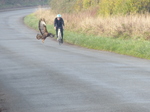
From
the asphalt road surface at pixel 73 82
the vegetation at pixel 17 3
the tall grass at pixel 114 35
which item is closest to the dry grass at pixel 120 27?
the tall grass at pixel 114 35

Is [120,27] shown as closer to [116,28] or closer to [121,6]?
[116,28]

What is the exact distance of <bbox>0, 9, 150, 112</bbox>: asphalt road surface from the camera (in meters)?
11.4

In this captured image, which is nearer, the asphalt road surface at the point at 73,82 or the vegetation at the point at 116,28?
the asphalt road surface at the point at 73,82

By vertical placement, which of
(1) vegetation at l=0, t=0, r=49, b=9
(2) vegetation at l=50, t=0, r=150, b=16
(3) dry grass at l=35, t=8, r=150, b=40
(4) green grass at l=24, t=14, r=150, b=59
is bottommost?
(1) vegetation at l=0, t=0, r=49, b=9

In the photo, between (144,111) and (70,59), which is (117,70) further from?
(144,111)

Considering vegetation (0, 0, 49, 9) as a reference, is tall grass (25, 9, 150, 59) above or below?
above

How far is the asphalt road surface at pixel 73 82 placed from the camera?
11.4 meters

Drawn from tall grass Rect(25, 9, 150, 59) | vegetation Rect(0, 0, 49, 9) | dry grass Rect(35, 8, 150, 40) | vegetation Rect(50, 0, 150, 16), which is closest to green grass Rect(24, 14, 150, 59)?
tall grass Rect(25, 9, 150, 59)

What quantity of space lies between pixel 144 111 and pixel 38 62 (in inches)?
405

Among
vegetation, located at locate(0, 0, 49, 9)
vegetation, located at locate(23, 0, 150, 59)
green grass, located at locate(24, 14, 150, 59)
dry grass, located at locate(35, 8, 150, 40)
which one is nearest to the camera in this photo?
green grass, located at locate(24, 14, 150, 59)

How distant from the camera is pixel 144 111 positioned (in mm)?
10430

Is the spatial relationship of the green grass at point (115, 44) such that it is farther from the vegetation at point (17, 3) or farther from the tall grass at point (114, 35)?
the vegetation at point (17, 3)

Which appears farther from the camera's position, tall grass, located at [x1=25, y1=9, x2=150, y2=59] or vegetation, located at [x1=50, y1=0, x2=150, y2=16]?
vegetation, located at [x1=50, y1=0, x2=150, y2=16]

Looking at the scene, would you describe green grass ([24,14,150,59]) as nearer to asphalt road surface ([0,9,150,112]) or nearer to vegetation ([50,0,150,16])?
asphalt road surface ([0,9,150,112])
